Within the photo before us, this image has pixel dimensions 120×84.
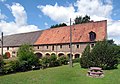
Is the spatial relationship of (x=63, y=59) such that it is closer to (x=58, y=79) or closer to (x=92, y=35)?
(x=92, y=35)

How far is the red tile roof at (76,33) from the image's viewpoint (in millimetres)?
42500

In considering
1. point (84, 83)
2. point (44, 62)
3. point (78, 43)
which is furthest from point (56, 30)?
point (84, 83)

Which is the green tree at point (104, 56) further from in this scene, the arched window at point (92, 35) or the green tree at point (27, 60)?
the arched window at point (92, 35)

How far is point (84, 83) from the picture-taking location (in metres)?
16.1

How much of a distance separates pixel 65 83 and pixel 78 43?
2869 cm

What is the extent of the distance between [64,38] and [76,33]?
3.33 m

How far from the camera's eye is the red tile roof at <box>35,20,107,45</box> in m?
42.5

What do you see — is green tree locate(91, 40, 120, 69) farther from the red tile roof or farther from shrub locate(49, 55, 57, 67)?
the red tile roof

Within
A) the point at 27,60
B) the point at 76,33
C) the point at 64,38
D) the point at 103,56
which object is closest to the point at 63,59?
the point at 27,60

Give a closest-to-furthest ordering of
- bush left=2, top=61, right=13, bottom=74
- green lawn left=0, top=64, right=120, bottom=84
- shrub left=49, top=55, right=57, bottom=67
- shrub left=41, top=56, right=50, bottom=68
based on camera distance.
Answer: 1. green lawn left=0, top=64, right=120, bottom=84
2. bush left=2, top=61, right=13, bottom=74
3. shrub left=41, top=56, right=50, bottom=68
4. shrub left=49, top=55, right=57, bottom=67

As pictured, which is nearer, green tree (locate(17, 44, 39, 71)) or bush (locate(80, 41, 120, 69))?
bush (locate(80, 41, 120, 69))

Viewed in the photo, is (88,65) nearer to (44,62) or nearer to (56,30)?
(44,62)

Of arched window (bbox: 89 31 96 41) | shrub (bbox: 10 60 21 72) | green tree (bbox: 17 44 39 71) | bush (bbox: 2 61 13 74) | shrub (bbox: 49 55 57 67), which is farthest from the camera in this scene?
arched window (bbox: 89 31 96 41)

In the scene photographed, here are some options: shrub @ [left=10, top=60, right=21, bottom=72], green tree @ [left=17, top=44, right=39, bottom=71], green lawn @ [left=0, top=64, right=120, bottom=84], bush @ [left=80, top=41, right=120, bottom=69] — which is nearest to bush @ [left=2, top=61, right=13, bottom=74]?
shrub @ [left=10, top=60, right=21, bottom=72]
